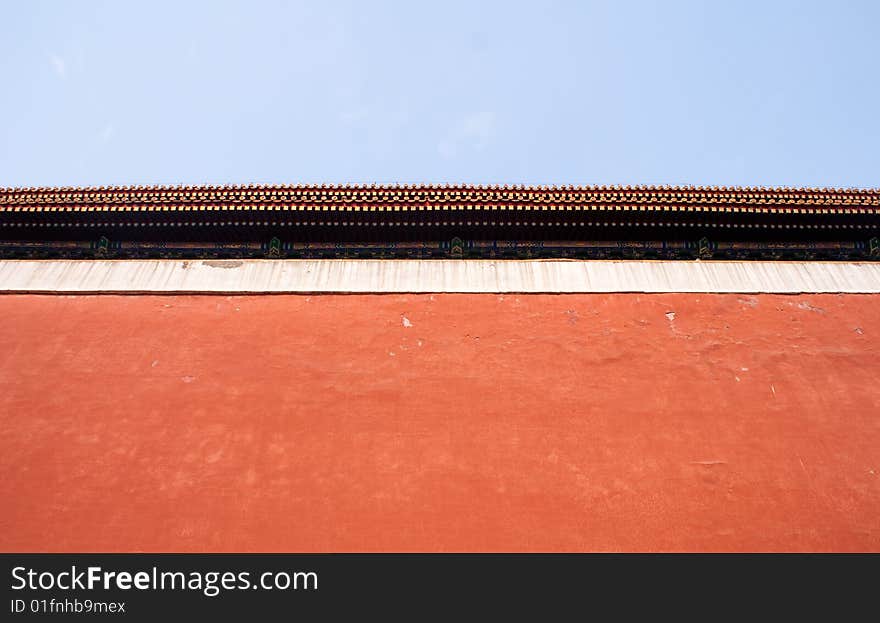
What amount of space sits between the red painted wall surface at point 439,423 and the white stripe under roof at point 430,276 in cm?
12

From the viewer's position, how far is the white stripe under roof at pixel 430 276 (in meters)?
4.58

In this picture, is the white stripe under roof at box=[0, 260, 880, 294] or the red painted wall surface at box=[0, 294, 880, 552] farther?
the white stripe under roof at box=[0, 260, 880, 294]

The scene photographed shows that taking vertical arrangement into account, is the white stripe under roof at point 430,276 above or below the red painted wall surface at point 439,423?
above

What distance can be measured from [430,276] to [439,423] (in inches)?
51.4

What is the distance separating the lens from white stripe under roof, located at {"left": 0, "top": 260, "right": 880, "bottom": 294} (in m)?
4.58

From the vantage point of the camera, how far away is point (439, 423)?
147 inches

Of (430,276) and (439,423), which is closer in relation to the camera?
(439,423)

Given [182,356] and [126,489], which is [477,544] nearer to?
[126,489]

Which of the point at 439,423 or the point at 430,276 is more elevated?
the point at 430,276

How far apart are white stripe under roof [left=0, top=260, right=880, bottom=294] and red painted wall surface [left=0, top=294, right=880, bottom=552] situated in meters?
0.12

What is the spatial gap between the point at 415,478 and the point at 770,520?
1.87 metres

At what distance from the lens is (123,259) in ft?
15.8

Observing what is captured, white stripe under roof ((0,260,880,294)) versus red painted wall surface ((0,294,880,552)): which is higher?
white stripe under roof ((0,260,880,294))
